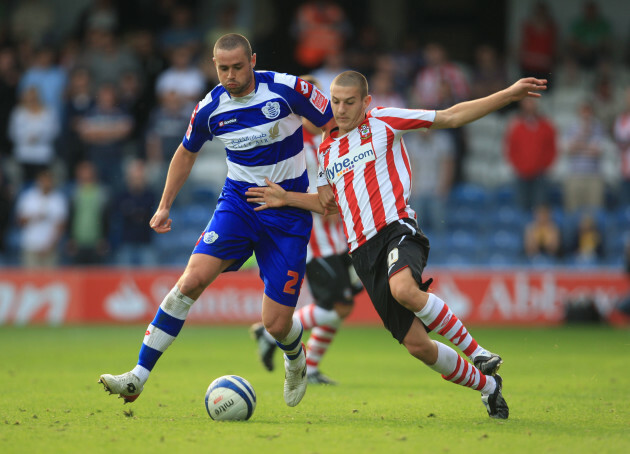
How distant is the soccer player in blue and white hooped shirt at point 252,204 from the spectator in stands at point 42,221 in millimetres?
10059

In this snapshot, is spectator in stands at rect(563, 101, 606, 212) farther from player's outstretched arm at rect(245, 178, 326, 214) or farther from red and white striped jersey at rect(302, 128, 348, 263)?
player's outstretched arm at rect(245, 178, 326, 214)

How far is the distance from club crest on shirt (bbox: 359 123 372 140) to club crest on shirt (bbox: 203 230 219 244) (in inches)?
47.9

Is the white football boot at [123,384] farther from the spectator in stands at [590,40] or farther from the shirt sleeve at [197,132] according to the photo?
the spectator in stands at [590,40]

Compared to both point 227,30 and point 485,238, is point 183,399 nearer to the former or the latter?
point 485,238

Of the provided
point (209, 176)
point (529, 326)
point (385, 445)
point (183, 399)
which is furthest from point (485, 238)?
point (385, 445)

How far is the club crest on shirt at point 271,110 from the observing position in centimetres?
655

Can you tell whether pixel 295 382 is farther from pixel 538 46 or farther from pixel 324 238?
pixel 538 46

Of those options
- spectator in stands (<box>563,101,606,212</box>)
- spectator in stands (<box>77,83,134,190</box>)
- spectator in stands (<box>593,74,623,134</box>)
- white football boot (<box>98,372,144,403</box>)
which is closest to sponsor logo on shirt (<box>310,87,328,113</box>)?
white football boot (<box>98,372,144,403</box>)

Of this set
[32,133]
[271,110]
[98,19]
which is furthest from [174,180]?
[98,19]

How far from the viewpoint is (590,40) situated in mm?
17906

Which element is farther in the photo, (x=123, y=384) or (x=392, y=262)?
(x=123, y=384)

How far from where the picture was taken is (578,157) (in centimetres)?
1570

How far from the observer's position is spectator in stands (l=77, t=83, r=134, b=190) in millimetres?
16281

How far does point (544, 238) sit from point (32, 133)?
9017mm
